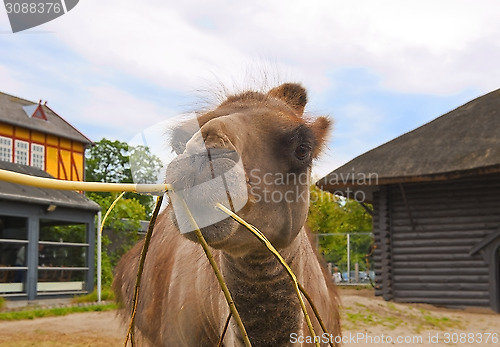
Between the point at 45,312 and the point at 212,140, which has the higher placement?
the point at 212,140

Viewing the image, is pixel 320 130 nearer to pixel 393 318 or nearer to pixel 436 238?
pixel 393 318

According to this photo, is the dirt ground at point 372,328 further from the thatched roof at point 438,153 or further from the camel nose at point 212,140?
the camel nose at point 212,140

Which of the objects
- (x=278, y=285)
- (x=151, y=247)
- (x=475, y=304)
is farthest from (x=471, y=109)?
(x=278, y=285)

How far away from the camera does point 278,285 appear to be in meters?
2.34

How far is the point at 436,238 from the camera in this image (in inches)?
574

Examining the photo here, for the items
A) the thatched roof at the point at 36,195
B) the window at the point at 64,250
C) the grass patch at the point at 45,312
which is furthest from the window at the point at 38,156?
the grass patch at the point at 45,312

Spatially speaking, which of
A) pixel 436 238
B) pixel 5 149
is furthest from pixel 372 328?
pixel 5 149

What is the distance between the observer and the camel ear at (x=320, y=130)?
2619 mm

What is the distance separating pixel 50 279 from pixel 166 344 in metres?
17.2

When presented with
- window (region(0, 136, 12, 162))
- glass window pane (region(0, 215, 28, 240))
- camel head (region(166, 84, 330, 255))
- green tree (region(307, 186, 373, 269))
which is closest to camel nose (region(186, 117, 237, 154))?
camel head (region(166, 84, 330, 255))

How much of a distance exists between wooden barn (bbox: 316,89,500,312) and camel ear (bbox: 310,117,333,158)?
11027 millimetres

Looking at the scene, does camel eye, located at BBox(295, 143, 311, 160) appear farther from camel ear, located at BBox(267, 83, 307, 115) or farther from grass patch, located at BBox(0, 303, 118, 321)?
grass patch, located at BBox(0, 303, 118, 321)

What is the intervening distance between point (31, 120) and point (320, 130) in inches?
868

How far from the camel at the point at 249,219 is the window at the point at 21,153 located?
65.8 ft
